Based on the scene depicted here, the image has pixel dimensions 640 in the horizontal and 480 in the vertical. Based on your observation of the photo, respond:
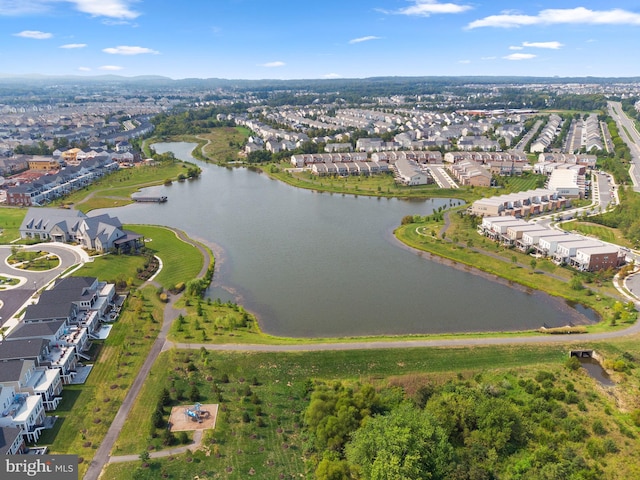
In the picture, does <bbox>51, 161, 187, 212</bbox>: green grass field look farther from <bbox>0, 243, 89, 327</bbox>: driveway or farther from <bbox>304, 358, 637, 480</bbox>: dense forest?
<bbox>304, 358, 637, 480</bbox>: dense forest

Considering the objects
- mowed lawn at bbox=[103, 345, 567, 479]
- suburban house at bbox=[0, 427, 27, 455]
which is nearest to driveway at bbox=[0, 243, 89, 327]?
suburban house at bbox=[0, 427, 27, 455]

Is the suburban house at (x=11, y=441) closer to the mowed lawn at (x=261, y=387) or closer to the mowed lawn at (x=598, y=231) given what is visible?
the mowed lawn at (x=261, y=387)

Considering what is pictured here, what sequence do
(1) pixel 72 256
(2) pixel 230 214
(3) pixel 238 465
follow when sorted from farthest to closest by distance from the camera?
1. (2) pixel 230 214
2. (1) pixel 72 256
3. (3) pixel 238 465

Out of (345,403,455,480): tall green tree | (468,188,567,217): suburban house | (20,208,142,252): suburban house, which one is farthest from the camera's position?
(468,188,567,217): suburban house

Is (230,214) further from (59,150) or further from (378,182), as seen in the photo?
(59,150)

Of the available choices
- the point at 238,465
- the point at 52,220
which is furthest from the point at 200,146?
the point at 238,465

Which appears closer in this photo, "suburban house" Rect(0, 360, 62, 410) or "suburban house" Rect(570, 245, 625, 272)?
"suburban house" Rect(0, 360, 62, 410)

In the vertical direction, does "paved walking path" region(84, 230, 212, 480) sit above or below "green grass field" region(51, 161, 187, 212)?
below

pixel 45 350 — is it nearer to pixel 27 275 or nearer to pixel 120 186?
pixel 27 275
